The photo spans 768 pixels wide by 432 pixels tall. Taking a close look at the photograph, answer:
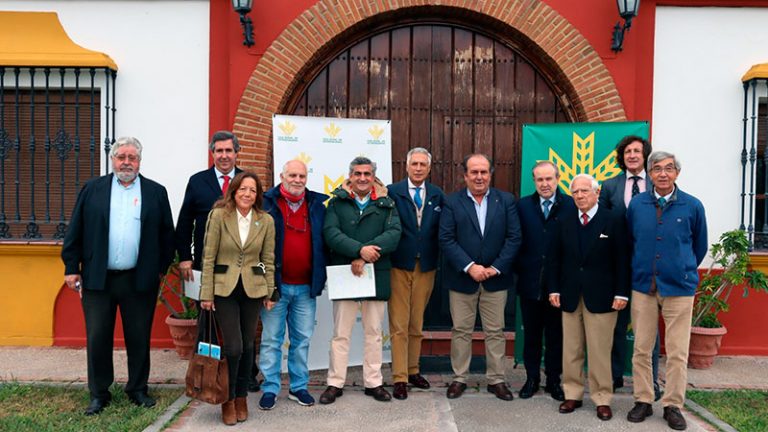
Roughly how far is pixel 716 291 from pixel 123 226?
5.19 meters

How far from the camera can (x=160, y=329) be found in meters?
6.20

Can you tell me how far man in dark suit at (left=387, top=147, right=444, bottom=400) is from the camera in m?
4.78

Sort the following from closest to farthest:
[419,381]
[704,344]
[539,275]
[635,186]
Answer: [539,275] < [635,186] < [419,381] < [704,344]

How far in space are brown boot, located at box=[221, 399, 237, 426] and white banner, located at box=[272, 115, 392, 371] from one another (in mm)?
1384

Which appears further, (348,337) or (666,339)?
(348,337)

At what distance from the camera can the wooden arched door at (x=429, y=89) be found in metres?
6.31

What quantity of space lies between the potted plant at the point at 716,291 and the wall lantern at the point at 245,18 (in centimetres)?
489

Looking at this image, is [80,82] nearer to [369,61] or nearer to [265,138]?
[265,138]

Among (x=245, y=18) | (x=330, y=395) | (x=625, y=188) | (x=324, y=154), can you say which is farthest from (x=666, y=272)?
(x=245, y=18)

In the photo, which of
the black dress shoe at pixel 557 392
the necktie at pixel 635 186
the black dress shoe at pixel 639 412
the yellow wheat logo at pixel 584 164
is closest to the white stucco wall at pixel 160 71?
the yellow wheat logo at pixel 584 164

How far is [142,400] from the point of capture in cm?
452

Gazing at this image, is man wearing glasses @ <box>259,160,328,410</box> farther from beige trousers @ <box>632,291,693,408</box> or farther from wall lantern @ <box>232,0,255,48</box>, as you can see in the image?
beige trousers @ <box>632,291,693,408</box>

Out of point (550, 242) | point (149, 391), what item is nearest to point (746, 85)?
point (550, 242)

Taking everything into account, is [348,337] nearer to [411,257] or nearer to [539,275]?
[411,257]
